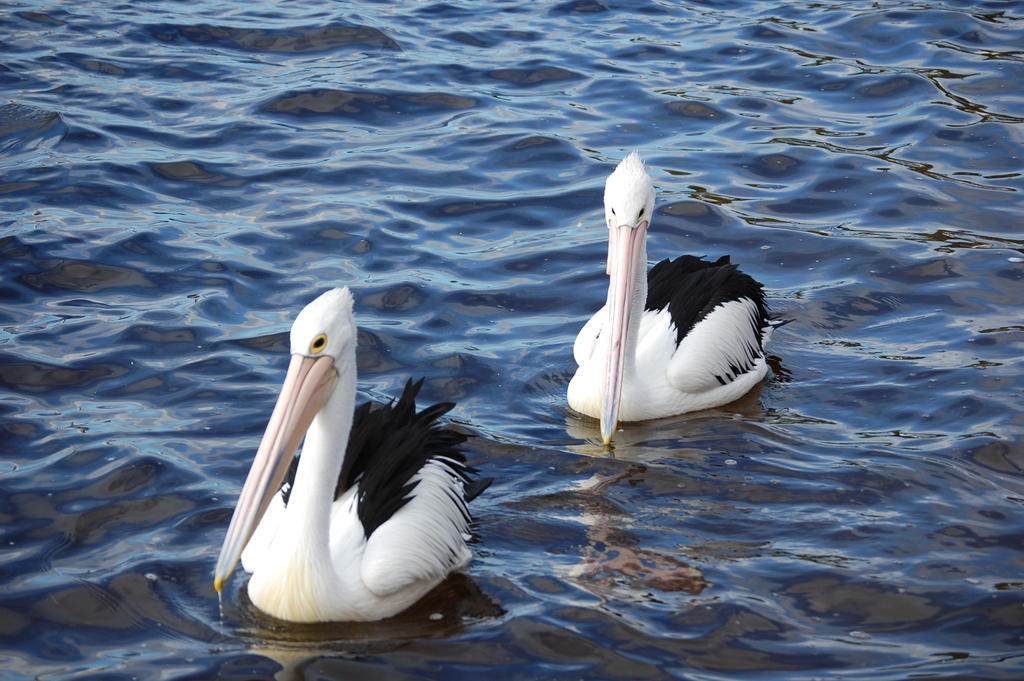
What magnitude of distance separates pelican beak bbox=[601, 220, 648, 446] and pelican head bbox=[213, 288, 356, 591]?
159cm

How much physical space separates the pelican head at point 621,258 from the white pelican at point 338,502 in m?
1.04

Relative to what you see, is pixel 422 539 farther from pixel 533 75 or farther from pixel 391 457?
pixel 533 75

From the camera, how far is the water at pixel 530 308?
411 centimetres

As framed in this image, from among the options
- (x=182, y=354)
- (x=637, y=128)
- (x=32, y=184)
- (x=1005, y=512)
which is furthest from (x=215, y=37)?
(x=1005, y=512)

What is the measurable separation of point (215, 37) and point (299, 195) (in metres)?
2.95

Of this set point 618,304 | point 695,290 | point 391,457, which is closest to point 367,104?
point 695,290

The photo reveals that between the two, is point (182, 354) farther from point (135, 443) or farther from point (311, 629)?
point (311, 629)

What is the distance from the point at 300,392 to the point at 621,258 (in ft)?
6.60

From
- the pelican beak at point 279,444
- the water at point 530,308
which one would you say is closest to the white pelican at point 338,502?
the pelican beak at point 279,444

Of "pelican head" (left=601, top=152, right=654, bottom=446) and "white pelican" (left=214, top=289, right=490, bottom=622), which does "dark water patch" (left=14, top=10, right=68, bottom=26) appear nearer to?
"pelican head" (left=601, top=152, right=654, bottom=446)

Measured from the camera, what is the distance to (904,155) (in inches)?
325

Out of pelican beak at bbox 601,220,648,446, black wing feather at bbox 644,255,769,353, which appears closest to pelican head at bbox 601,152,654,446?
pelican beak at bbox 601,220,648,446

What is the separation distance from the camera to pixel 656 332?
5.98 meters

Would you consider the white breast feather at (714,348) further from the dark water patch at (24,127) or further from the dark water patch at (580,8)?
the dark water patch at (580,8)
